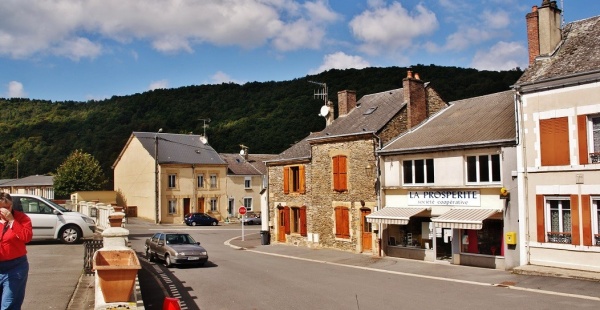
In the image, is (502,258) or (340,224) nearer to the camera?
(502,258)

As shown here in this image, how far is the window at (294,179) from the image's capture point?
32812 millimetres

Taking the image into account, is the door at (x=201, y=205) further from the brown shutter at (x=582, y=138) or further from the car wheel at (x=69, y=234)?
the brown shutter at (x=582, y=138)

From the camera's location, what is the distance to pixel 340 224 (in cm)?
2931

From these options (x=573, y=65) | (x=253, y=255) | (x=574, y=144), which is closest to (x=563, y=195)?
(x=574, y=144)

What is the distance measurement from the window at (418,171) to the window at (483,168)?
2.02 metres

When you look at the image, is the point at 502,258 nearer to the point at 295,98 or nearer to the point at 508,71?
the point at 508,71

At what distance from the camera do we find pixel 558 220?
19172 millimetres

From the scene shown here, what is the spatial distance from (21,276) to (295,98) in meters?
94.3

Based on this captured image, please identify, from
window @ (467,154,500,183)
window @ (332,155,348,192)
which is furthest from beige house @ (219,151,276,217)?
window @ (467,154,500,183)

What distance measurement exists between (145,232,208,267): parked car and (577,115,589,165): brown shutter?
49.6ft

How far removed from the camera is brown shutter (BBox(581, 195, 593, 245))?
18.1 meters

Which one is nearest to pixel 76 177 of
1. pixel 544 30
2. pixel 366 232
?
pixel 366 232

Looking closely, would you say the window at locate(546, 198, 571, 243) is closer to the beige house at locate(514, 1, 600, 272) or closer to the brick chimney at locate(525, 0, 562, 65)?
the beige house at locate(514, 1, 600, 272)

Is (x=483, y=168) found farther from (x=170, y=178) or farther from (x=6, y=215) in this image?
(x=170, y=178)
